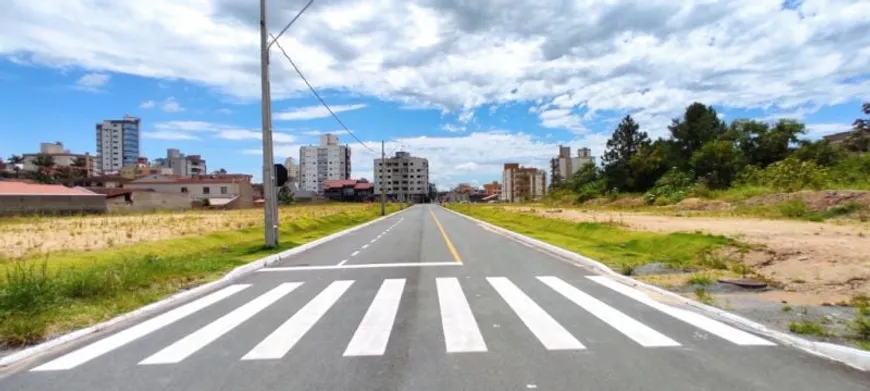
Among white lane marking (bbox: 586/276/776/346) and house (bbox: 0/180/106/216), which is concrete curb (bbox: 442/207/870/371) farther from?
house (bbox: 0/180/106/216)

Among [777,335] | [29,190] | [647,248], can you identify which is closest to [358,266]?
[647,248]

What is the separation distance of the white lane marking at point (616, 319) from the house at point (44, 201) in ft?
197

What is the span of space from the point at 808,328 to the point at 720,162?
76.2 meters

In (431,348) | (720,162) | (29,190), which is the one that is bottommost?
(431,348)

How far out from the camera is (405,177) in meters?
163

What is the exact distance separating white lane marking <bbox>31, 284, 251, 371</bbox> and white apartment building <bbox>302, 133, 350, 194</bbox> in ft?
603

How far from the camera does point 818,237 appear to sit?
1922 centimetres

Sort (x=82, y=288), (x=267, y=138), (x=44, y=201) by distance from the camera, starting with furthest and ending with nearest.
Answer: (x=44, y=201)
(x=267, y=138)
(x=82, y=288)

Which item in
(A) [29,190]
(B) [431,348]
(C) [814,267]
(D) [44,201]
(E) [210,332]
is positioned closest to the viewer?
(B) [431,348]

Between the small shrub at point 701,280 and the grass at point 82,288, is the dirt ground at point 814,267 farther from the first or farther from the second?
the grass at point 82,288

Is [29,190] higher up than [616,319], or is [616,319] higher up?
[29,190]

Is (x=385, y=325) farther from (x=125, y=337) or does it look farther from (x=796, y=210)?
(x=796, y=210)

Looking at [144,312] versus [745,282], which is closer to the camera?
[144,312]

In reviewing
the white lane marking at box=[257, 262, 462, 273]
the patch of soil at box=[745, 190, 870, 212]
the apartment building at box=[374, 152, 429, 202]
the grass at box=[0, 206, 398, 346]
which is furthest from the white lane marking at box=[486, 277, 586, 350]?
the apartment building at box=[374, 152, 429, 202]
